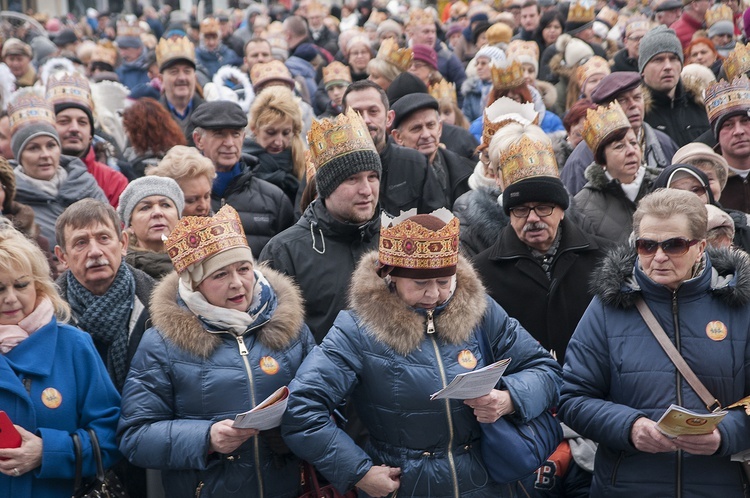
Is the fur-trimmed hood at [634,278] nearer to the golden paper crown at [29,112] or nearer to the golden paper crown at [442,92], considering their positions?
the golden paper crown at [29,112]

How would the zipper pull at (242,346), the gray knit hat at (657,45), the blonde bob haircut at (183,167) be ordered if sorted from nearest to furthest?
the zipper pull at (242,346), the blonde bob haircut at (183,167), the gray knit hat at (657,45)

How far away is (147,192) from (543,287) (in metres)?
2.32

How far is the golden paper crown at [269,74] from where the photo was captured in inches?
392

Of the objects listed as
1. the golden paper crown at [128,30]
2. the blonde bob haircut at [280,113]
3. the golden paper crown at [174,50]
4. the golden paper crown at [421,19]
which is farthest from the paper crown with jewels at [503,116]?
the golden paper crown at [128,30]

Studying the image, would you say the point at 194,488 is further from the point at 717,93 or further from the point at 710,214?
the point at 717,93

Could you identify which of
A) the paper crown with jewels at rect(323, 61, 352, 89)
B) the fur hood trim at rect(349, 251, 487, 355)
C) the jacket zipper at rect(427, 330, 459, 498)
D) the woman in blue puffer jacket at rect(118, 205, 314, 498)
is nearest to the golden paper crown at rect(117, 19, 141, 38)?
the paper crown with jewels at rect(323, 61, 352, 89)

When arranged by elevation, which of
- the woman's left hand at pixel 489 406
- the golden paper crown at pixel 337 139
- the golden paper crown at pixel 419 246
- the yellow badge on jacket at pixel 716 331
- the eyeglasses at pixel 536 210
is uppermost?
the golden paper crown at pixel 337 139

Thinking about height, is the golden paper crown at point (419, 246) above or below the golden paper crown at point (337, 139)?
below

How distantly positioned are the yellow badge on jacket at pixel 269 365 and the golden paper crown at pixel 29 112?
3.45 meters

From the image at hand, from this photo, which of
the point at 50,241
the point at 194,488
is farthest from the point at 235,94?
the point at 194,488

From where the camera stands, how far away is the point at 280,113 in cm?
778

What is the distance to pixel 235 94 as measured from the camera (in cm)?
1045

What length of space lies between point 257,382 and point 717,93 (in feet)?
14.5

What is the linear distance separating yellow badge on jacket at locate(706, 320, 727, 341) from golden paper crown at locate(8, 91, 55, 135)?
15.6ft
